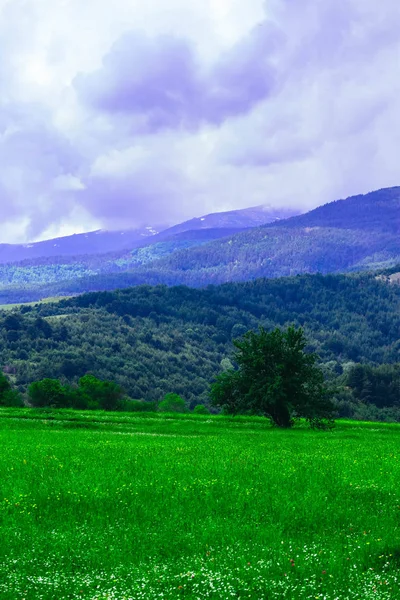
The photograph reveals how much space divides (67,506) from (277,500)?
20.3ft

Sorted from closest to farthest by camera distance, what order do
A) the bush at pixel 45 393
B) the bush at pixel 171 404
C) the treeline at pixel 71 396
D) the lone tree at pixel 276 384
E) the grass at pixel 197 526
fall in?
the grass at pixel 197 526, the lone tree at pixel 276 384, the treeline at pixel 71 396, the bush at pixel 45 393, the bush at pixel 171 404

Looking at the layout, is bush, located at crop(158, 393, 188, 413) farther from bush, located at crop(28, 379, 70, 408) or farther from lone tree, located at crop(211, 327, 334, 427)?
lone tree, located at crop(211, 327, 334, 427)

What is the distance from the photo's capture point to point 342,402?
14225 centimetres

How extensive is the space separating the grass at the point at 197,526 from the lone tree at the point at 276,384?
102ft

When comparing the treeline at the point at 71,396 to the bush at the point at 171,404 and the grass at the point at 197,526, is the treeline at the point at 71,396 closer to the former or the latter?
the bush at the point at 171,404

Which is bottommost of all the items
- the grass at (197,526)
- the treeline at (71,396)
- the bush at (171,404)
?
the bush at (171,404)

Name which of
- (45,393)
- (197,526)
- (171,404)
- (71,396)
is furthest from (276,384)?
(171,404)

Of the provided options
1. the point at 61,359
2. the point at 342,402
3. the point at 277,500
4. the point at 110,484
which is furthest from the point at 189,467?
the point at 61,359

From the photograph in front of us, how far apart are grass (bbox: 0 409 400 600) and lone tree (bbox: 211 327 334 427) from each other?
3111cm

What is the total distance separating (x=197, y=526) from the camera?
52.9ft

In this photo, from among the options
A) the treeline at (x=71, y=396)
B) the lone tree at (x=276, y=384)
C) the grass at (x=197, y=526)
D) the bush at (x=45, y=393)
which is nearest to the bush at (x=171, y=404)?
the treeline at (x=71, y=396)

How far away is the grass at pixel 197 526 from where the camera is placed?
12.4 metres

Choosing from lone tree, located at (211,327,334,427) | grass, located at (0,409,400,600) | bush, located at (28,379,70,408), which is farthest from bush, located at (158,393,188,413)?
grass, located at (0,409,400,600)

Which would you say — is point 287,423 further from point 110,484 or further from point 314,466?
point 110,484
